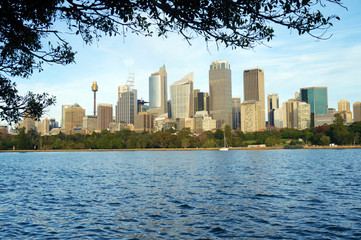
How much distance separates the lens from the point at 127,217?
23859 mm

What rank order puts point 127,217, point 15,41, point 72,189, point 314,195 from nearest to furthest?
1. point 15,41
2. point 127,217
3. point 314,195
4. point 72,189

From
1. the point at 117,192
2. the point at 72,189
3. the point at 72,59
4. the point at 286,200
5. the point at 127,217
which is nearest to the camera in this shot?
the point at 72,59

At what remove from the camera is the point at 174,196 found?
32.4m

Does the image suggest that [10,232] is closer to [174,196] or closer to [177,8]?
[174,196]

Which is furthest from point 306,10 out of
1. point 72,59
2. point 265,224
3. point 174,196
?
point 174,196

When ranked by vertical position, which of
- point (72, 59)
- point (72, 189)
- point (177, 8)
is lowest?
point (72, 189)

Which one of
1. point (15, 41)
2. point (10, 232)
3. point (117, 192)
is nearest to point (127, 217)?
point (10, 232)

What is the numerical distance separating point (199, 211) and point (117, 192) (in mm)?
13417

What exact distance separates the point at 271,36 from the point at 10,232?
19.4 metres

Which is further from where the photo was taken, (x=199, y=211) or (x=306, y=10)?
(x=199, y=211)

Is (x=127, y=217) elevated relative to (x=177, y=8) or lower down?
lower down

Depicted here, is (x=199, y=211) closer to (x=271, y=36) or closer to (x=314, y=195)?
(x=314, y=195)

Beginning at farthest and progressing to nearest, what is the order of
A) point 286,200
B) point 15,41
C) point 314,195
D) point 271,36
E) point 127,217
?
1. point 314,195
2. point 286,200
3. point 127,217
4. point 15,41
5. point 271,36

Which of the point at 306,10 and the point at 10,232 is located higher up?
the point at 306,10
